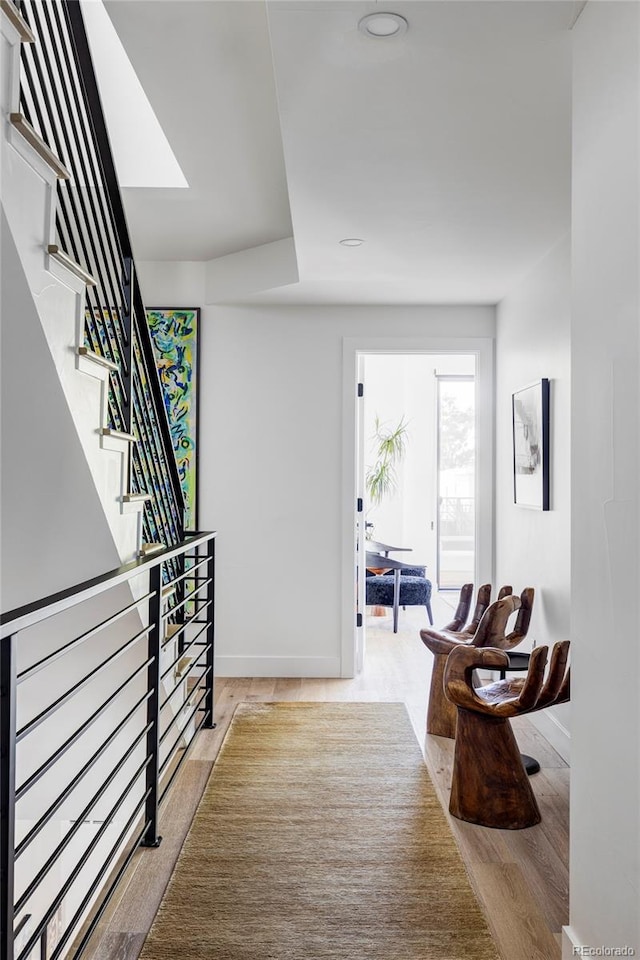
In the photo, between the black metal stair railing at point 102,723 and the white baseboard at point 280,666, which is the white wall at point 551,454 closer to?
the white baseboard at point 280,666

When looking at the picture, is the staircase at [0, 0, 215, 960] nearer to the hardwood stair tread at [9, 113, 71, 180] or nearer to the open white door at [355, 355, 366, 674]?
the hardwood stair tread at [9, 113, 71, 180]

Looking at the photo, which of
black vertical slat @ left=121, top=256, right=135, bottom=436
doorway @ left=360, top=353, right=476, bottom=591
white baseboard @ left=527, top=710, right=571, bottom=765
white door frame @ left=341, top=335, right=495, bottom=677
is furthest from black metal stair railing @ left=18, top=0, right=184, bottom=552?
doorway @ left=360, top=353, right=476, bottom=591

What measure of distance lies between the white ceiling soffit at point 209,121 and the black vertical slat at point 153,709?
5.64 feet

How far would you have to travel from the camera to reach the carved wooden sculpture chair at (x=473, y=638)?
337 cm

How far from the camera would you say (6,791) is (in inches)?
51.5

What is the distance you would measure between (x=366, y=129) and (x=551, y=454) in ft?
5.93

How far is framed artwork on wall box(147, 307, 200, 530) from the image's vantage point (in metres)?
4.68

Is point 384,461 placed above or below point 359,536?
above

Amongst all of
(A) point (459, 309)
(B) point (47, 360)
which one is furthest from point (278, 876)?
(A) point (459, 309)

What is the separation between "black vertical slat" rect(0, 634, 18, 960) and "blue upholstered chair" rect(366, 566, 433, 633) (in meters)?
5.03

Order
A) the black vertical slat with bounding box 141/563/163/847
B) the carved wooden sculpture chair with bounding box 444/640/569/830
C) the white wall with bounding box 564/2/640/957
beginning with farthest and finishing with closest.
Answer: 1. the carved wooden sculpture chair with bounding box 444/640/569/830
2. the black vertical slat with bounding box 141/563/163/847
3. the white wall with bounding box 564/2/640/957

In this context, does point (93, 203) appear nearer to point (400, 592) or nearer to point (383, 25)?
point (383, 25)

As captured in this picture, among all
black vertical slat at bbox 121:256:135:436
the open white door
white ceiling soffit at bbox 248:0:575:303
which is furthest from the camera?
the open white door

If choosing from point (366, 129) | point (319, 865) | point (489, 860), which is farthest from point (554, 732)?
point (366, 129)
